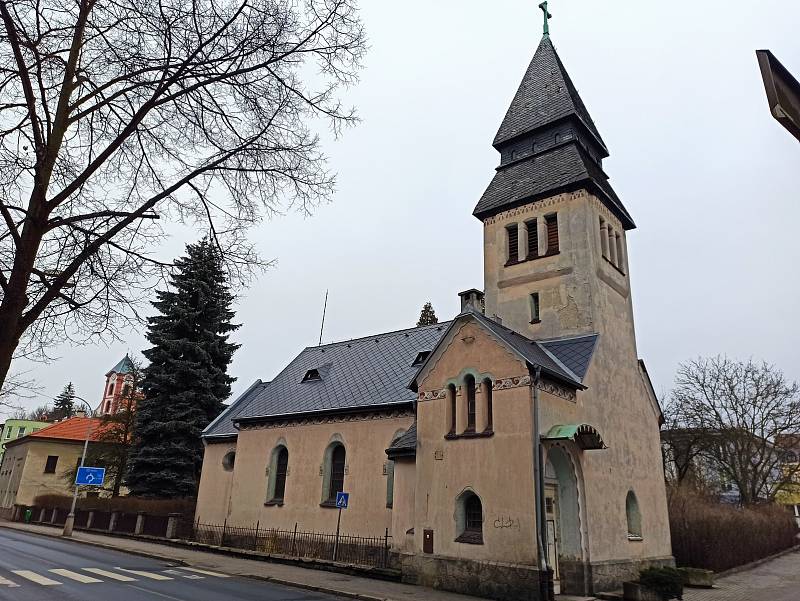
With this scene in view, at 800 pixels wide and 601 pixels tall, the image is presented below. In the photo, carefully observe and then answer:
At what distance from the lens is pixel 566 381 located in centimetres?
1639

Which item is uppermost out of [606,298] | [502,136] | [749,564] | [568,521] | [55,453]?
[502,136]

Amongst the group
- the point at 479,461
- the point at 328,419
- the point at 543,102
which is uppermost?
the point at 543,102

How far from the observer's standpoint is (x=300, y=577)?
16.3 meters

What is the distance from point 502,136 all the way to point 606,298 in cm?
850

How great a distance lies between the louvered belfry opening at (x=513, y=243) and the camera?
21578 mm

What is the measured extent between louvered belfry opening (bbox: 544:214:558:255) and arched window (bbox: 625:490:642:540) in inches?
343

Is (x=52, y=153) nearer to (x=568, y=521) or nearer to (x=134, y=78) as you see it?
(x=134, y=78)

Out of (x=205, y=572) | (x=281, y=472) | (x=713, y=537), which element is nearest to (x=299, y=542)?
(x=281, y=472)

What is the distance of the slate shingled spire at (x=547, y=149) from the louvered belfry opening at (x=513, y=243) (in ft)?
2.88

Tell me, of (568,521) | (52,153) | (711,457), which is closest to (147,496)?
(568,521)

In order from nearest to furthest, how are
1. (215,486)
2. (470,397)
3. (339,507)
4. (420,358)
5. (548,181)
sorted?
(470,397)
(339,507)
(548,181)
(420,358)
(215,486)

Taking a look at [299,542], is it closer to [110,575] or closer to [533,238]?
[110,575]

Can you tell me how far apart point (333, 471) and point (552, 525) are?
997 cm

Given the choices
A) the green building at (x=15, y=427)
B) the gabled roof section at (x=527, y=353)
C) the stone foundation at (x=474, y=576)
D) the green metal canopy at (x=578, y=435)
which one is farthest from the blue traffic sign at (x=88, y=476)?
the green building at (x=15, y=427)
